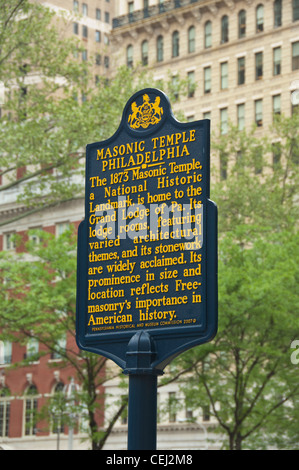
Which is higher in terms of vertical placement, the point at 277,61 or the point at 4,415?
the point at 277,61

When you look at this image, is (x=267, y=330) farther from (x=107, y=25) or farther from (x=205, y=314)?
(x=107, y=25)

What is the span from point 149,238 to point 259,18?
220 ft

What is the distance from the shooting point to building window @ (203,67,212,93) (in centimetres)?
8250

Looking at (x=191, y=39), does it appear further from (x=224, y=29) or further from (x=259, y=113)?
(x=259, y=113)

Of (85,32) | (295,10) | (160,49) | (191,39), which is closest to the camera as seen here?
(295,10)

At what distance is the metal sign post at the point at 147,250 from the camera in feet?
50.0

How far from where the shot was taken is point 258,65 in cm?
7956

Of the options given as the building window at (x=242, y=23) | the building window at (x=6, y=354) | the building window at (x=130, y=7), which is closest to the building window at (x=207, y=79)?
the building window at (x=242, y=23)

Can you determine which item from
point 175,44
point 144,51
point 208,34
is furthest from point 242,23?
point 144,51

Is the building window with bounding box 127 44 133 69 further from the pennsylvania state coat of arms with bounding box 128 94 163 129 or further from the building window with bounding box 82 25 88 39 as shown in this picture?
the pennsylvania state coat of arms with bounding box 128 94 163 129

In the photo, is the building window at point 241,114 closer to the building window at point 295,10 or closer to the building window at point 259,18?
the building window at point 259,18

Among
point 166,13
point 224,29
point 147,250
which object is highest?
point 166,13
